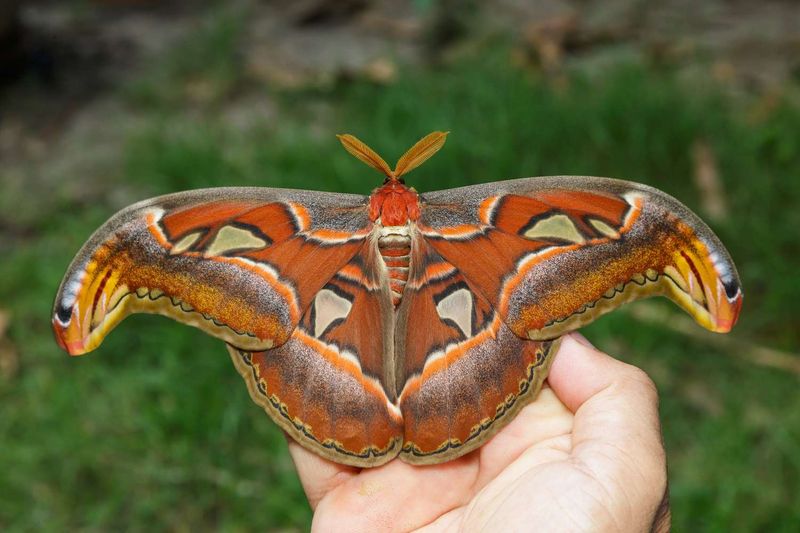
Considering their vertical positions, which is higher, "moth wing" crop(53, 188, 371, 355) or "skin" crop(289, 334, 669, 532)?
"moth wing" crop(53, 188, 371, 355)

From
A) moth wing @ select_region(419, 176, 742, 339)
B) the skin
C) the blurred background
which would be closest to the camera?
the skin

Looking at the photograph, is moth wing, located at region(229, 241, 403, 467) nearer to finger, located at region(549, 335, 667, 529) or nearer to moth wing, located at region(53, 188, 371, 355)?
moth wing, located at region(53, 188, 371, 355)

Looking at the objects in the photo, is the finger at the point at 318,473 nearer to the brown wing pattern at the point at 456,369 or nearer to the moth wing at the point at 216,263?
the brown wing pattern at the point at 456,369

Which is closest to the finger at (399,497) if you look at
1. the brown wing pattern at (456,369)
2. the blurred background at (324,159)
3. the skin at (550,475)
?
the skin at (550,475)

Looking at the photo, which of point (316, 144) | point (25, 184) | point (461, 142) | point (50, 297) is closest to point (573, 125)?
point (461, 142)

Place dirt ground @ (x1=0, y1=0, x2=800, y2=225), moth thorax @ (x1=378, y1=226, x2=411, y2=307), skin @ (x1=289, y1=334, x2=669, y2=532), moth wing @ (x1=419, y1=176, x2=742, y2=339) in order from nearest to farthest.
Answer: skin @ (x1=289, y1=334, x2=669, y2=532), moth wing @ (x1=419, y1=176, x2=742, y2=339), moth thorax @ (x1=378, y1=226, x2=411, y2=307), dirt ground @ (x1=0, y1=0, x2=800, y2=225)

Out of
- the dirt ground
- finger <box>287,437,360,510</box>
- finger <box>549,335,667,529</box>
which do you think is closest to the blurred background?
the dirt ground

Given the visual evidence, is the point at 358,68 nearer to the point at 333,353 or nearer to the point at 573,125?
the point at 573,125

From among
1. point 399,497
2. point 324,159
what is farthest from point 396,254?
point 324,159
